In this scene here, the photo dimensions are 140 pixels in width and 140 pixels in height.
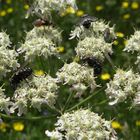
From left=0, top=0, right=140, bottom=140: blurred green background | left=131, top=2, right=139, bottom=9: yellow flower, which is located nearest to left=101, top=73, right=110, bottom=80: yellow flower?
left=0, top=0, right=140, bottom=140: blurred green background

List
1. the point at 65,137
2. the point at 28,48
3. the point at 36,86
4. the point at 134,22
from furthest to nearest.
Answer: the point at 134,22 < the point at 28,48 < the point at 36,86 < the point at 65,137

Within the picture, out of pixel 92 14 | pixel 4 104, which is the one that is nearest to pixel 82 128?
pixel 4 104

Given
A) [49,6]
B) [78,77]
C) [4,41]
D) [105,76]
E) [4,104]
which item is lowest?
[4,104]

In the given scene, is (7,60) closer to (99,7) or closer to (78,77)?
(78,77)

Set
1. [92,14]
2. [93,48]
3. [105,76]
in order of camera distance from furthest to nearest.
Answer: [92,14] → [105,76] → [93,48]

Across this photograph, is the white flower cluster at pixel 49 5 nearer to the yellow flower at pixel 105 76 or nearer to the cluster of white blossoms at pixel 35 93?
the cluster of white blossoms at pixel 35 93

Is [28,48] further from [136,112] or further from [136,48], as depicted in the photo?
[136,112]

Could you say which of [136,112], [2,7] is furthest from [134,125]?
[2,7]
